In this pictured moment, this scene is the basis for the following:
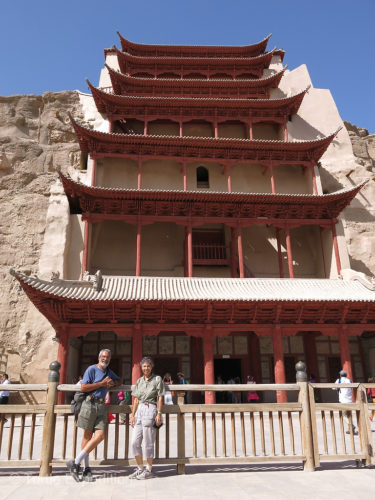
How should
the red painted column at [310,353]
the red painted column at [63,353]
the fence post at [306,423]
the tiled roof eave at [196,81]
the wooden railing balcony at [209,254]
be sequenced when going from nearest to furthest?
the fence post at [306,423], the red painted column at [63,353], the red painted column at [310,353], the wooden railing balcony at [209,254], the tiled roof eave at [196,81]

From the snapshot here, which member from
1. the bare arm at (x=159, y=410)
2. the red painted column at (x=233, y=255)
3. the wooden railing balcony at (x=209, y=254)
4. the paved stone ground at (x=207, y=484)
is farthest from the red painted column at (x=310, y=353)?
the bare arm at (x=159, y=410)

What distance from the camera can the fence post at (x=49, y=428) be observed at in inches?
201

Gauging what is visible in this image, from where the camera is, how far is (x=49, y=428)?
5258mm

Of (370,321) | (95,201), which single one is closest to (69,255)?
(95,201)

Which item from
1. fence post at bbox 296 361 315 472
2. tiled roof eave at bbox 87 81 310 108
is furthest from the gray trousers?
tiled roof eave at bbox 87 81 310 108

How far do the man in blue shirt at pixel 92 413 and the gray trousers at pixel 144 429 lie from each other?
44 centimetres

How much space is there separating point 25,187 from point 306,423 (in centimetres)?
→ 1898

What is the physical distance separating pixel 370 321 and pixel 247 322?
15.6 feet

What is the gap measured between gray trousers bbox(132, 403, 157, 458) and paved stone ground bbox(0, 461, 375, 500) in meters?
0.34

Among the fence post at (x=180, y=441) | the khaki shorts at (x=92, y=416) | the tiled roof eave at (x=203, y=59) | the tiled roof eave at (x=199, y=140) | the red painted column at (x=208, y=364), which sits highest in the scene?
the tiled roof eave at (x=203, y=59)

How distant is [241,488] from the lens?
4.55 metres

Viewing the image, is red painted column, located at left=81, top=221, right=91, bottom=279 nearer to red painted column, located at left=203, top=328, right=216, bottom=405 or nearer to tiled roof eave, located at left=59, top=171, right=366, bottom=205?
tiled roof eave, located at left=59, top=171, right=366, bottom=205

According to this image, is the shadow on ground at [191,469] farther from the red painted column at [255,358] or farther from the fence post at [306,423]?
the red painted column at [255,358]

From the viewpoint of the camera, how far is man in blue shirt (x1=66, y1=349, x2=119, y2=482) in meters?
4.92
